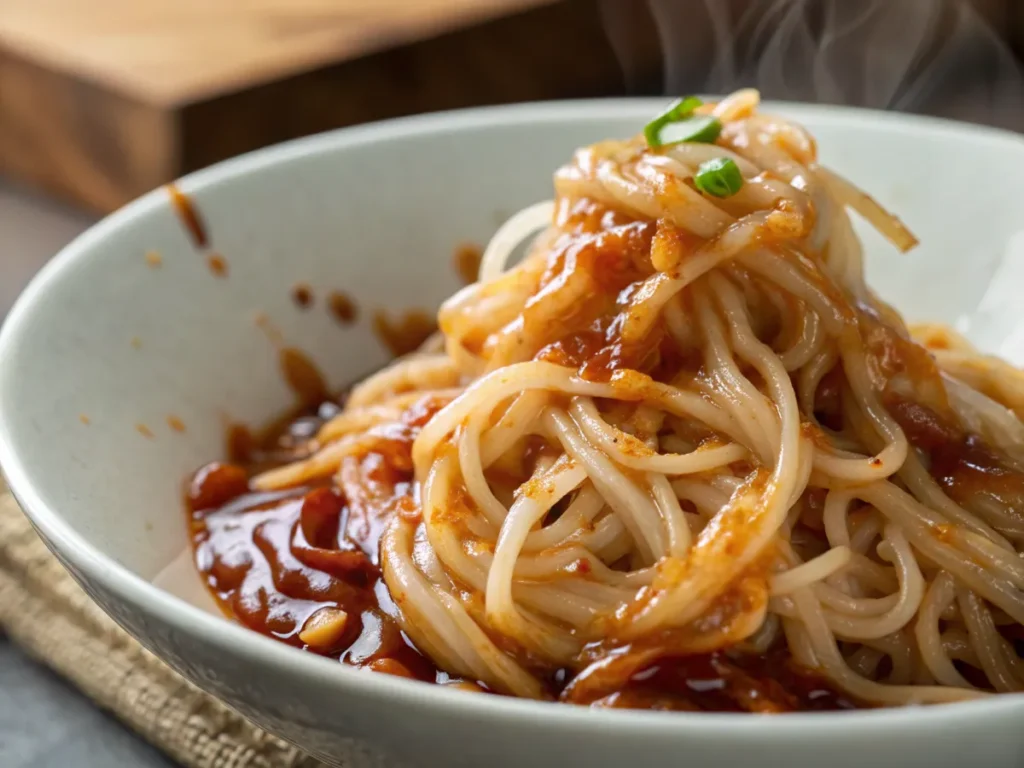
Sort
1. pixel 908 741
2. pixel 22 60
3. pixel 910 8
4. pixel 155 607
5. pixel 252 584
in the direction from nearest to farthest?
pixel 908 741
pixel 155 607
pixel 252 584
pixel 910 8
pixel 22 60

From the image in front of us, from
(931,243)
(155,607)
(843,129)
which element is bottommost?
(931,243)

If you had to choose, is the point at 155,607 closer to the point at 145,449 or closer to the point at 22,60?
the point at 145,449

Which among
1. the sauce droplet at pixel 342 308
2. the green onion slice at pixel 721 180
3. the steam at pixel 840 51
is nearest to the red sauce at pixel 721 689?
the green onion slice at pixel 721 180

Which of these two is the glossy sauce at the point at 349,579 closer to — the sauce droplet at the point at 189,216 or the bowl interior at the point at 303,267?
the bowl interior at the point at 303,267

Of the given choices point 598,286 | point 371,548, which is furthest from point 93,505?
point 598,286

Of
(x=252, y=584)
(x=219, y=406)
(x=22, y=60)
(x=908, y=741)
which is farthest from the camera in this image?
(x=22, y=60)

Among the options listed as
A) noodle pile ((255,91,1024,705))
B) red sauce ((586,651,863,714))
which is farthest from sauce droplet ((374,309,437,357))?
red sauce ((586,651,863,714))

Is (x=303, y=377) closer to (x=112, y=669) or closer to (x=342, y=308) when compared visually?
(x=342, y=308)

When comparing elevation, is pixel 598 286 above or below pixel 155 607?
below

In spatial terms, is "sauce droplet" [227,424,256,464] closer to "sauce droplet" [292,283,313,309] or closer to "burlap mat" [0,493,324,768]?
"sauce droplet" [292,283,313,309]
